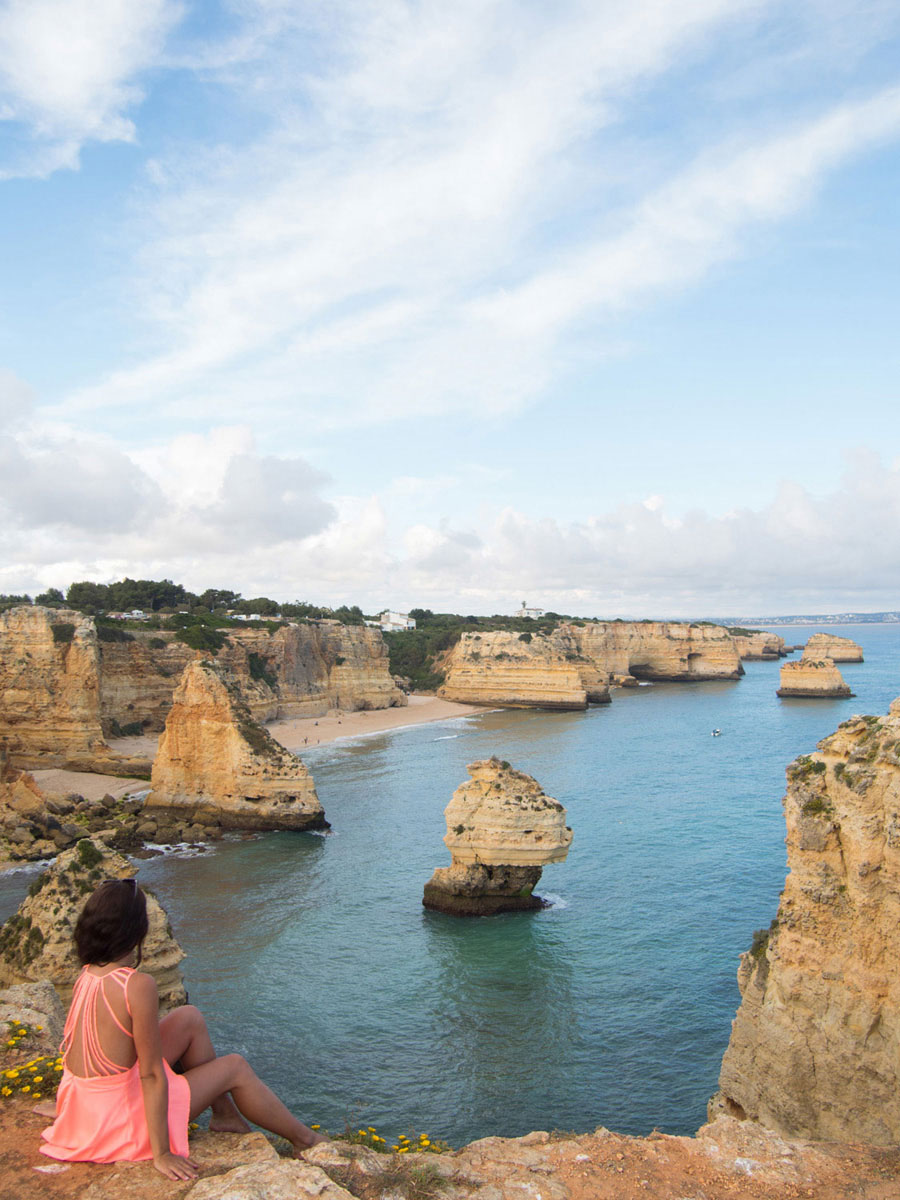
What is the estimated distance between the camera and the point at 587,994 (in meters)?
16.8

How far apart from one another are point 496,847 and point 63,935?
1204 centimetres

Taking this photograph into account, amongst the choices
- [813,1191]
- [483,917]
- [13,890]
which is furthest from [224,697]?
[813,1191]

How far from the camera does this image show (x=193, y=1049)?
5.67 meters

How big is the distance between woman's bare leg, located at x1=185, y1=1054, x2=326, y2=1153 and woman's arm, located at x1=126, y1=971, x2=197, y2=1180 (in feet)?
1.39

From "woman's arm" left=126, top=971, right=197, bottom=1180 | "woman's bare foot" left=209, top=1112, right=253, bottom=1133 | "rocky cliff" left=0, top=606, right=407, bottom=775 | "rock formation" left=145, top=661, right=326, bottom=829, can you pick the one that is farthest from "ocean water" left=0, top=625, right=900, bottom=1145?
"rocky cliff" left=0, top=606, right=407, bottom=775

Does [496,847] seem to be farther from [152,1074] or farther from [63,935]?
[152,1074]

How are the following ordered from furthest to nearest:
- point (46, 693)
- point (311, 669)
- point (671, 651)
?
point (671, 651)
point (311, 669)
point (46, 693)

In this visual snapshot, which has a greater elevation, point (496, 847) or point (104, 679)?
point (104, 679)

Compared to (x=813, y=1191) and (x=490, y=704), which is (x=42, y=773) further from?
(x=490, y=704)

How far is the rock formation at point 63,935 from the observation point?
12.3 metres

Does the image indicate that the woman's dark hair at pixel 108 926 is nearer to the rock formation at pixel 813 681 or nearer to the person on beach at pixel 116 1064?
the person on beach at pixel 116 1064

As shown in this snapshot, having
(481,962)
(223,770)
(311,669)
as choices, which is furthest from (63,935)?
(311,669)

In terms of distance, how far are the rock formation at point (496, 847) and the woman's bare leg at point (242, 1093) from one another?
1624 centimetres

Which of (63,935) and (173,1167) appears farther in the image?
(63,935)
